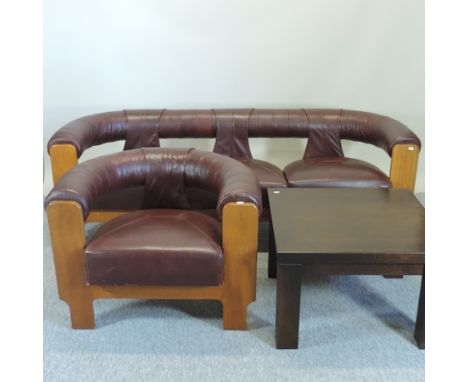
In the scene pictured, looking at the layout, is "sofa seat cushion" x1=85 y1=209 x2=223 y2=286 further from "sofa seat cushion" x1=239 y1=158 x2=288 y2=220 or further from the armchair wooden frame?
"sofa seat cushion" x1=239 y1=158 x2=288 y2=220

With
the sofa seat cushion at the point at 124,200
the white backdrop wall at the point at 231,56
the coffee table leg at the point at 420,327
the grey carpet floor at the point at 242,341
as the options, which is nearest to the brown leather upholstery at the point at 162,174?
the sofa seat cushion at the point at 124,200

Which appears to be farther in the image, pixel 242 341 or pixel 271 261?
pixel 271 261

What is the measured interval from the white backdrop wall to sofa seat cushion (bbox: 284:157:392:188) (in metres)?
0.65

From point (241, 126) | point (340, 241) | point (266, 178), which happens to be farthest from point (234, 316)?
point (241, 126)

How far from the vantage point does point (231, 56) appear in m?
3.29

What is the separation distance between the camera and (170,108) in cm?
338

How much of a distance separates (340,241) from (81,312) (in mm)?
1150

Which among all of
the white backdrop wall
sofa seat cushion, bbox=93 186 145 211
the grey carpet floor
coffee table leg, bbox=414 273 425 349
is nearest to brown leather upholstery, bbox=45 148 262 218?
sofa seat cushion, bbox=93 186 145 211

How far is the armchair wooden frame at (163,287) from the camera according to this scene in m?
1.97

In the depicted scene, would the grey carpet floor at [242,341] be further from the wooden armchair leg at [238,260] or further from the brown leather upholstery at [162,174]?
the brown leather upholstery at [162,174]

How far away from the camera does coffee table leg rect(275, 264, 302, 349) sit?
1902mm

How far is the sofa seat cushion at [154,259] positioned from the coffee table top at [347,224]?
0.30 metres

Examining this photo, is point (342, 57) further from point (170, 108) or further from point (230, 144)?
point (170, 108)

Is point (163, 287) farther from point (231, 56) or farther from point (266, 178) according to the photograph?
point (231, 56)
